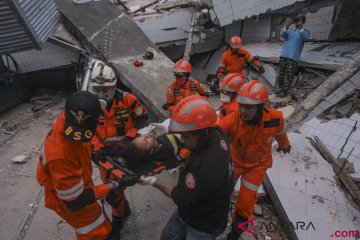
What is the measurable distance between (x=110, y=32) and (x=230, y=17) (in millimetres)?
3517

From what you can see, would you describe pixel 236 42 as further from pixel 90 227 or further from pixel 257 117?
pixel 90 227

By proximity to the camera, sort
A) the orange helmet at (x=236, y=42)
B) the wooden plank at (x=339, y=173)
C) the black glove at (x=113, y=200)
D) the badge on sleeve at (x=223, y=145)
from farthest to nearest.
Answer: the orange helmet at (x=236, y=42)
the wooden plank at (x=339, y=173)
the black glove at (x=113, y=200)
the badge on sleeve at (x=223, y=145)

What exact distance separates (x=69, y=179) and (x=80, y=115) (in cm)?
49

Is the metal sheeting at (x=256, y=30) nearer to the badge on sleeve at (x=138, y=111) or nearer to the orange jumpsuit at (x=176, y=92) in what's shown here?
the orange jumpsuit at (x=176, y=92)

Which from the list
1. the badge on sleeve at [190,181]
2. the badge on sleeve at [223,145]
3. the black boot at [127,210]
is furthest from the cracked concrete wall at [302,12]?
the badge on sleeve at [190,181]

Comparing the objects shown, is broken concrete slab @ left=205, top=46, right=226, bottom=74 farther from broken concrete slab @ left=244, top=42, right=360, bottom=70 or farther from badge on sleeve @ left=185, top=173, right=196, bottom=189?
badge on sleeve @ left=185, top=173, right=196, bottom=189

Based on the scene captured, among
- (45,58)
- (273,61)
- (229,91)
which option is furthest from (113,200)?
(273,61)

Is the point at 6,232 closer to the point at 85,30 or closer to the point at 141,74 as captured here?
the point at 141,74

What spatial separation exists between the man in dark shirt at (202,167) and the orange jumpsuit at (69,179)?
70cm

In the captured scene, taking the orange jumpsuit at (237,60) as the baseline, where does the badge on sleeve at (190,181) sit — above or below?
above

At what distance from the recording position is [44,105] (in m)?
6.54

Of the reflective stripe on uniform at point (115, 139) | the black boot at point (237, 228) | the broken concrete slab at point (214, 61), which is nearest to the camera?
the black boot at point (237, 228)

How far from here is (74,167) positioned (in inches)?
81.7

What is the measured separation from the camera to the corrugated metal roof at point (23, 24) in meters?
4.34
